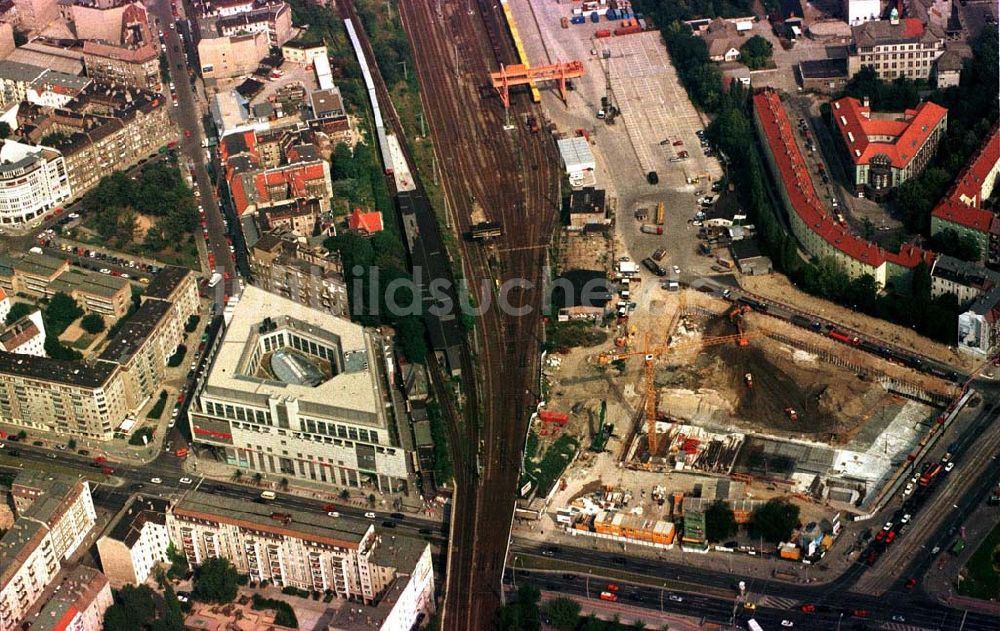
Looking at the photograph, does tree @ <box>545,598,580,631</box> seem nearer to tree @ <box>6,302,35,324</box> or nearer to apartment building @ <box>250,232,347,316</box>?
apartment building @ <box>250,232,347,316</box>

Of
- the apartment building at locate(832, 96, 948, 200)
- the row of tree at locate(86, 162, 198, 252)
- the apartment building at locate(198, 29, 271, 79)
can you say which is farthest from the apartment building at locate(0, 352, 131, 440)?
the apartment building at locate(832, 96, 948, 200)

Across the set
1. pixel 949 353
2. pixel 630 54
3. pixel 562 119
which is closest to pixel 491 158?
pixel 562 119

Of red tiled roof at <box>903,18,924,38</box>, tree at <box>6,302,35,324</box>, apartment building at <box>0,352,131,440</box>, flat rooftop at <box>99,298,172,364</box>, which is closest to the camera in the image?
apartment building at <box>0,352,131,440</box>

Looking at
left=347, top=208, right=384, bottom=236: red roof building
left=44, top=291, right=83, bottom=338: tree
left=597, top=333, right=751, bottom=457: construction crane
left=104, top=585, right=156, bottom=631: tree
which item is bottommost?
left=104, top=585, right=156, bottom=631: tree

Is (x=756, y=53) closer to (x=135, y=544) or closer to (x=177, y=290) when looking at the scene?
(x=177, y=290)

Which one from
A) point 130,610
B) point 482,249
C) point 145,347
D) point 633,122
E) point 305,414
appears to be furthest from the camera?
point 633,122

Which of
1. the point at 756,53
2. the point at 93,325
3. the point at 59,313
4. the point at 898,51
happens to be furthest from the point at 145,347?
the point at 898,51
